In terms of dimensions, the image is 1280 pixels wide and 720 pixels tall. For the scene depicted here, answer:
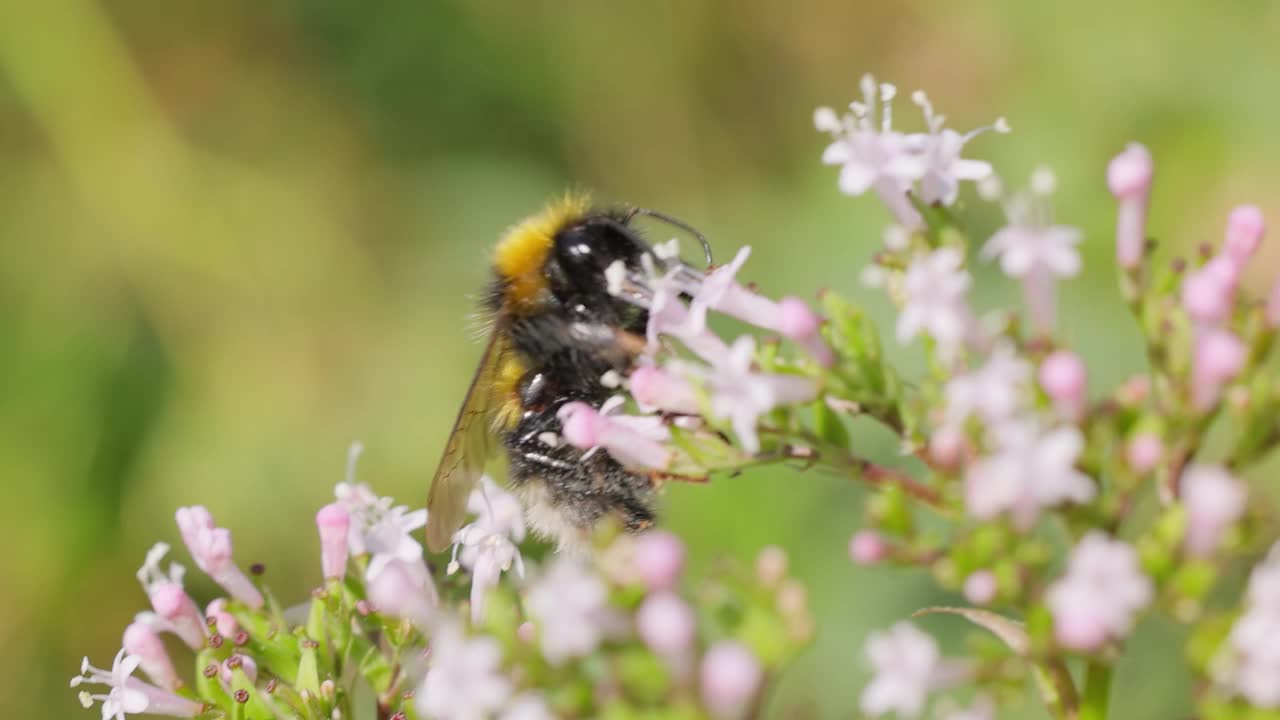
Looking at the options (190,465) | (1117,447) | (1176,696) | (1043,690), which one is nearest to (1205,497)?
(1117,447)

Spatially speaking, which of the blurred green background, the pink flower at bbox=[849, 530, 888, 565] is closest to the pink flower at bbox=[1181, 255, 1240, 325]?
the pink flower at bbox=[849, 530, 888, 565]

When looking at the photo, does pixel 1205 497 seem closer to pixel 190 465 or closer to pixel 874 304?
pixel 874 304

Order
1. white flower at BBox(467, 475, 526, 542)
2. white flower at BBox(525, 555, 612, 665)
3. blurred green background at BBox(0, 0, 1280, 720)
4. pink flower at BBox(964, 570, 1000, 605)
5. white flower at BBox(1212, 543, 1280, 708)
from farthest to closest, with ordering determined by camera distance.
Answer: blurred green background at BBox(0, 0, 1280, 720) < white flower at BBox(467, 475, 526, 542) < pink flower at BBox(964, 570, 1000, 605) < white flower at BBox(525, 555, 612, 665) < white flower at BBox(1212, 543, 1280, 708)

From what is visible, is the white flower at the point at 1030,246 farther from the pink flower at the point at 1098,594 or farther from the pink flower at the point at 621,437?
the pink flower at the point at 621,437

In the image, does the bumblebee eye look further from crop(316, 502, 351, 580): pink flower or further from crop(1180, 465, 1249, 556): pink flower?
crop(1180, 465, 1249, 556): pink flower

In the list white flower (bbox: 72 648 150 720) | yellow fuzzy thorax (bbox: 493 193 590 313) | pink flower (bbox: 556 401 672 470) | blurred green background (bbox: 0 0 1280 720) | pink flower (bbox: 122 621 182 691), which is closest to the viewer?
pink flower (bbox: 556 401 672 470)

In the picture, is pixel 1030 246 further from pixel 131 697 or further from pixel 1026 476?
pixel 131 697

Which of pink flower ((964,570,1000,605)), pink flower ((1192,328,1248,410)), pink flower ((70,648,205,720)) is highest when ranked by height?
pink flower ((70,648,205,720))
